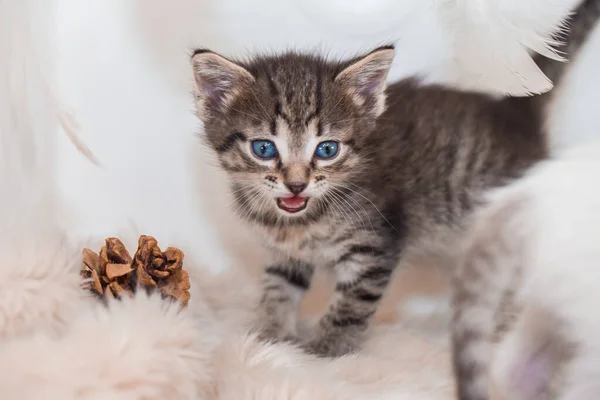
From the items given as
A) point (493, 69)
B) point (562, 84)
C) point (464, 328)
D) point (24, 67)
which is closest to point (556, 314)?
point (464, 328)

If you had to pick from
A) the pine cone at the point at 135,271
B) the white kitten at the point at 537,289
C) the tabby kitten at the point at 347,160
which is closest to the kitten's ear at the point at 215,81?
the tabby kitten at the point at 347,160

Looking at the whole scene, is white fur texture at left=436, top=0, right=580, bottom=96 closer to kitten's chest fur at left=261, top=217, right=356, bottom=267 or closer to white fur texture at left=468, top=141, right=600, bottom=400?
white fur texture at left=468, top=141, right=600, bottom=400

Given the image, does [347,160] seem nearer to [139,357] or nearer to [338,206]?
[338,206]

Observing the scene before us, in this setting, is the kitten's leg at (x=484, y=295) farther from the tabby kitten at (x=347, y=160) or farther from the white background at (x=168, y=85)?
the white background at (x=168, y=85)

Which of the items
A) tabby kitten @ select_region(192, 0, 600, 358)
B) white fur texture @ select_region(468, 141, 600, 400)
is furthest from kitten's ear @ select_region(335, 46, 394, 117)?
white fur texture @ select_region(468, 141, 600, 400)

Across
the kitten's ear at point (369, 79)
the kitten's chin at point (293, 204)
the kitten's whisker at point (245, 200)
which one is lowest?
the kitten's whisker at point (245, 200)

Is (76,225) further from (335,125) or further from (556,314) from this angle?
Answer: (556,314)
